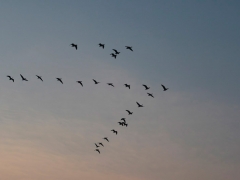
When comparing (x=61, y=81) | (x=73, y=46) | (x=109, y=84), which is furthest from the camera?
(x=109, y=84)

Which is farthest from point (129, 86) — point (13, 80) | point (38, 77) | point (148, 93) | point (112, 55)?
point (13, 80)

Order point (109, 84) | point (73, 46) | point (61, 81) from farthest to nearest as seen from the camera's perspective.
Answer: point (109, 84), point (61, 81), point (73, 46)

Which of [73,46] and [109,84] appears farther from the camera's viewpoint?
[109,84]

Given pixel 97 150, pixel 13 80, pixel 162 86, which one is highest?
pixel 162 86

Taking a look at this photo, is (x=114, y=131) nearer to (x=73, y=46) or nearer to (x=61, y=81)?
(x=61, y=81)

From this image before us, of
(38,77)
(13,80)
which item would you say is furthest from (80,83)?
(13,80)

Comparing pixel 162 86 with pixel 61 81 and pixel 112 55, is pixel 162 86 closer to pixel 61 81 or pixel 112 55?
pixel 112 55

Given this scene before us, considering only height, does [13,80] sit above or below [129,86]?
below

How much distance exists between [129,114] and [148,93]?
8.67 m

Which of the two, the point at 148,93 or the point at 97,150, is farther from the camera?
the point at 97,150

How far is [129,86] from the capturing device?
107 metres

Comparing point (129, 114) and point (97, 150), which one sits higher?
point (129, 114)

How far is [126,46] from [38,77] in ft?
90.0

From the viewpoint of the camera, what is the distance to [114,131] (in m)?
113
